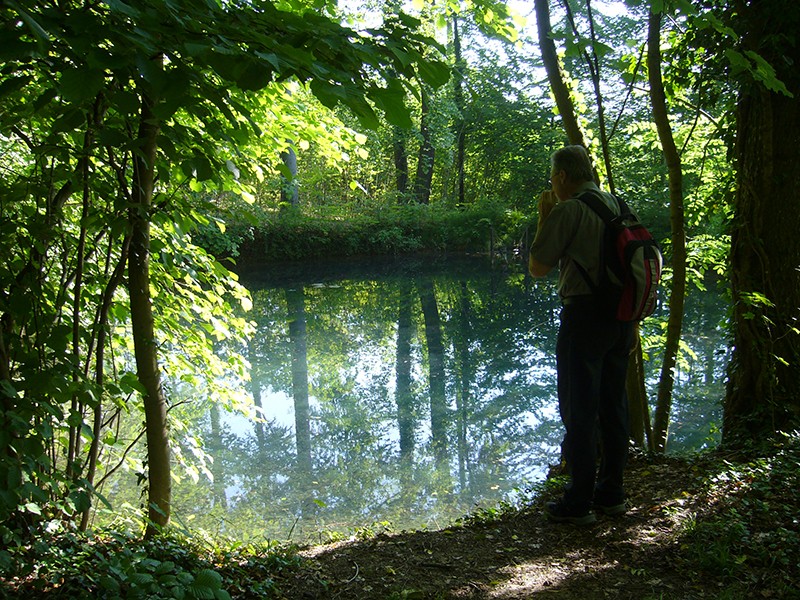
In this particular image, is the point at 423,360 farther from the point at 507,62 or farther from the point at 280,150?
the point at 507,62

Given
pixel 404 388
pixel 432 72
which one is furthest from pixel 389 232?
pixel 432 72

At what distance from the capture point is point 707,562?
238 centimetres

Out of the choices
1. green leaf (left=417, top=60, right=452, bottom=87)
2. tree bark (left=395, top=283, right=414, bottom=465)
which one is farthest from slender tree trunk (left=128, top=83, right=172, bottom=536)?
tree bark (left=395, top=283, right=414, bottom=465)

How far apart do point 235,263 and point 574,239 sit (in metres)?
2.36

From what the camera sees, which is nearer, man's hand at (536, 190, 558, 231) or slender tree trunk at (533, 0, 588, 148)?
man's hand at (536, 190, 558, 231)

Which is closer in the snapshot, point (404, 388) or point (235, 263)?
point (235, 263)

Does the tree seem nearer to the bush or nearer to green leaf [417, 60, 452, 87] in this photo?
green leaf [417, 60, 452, 87]

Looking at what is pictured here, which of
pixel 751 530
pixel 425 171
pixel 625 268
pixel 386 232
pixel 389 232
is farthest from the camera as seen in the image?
pixel 425 171

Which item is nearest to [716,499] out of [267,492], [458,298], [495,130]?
[267,492]

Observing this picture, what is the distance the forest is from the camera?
1.51 m

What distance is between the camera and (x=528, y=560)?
106 inches

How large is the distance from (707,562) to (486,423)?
16.1ft

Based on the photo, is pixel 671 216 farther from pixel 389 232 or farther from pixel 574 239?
pixel 389 232

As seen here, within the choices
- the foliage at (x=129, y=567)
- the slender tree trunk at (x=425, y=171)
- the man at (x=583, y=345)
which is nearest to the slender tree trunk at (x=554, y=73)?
the man at (x=583, y=345)
